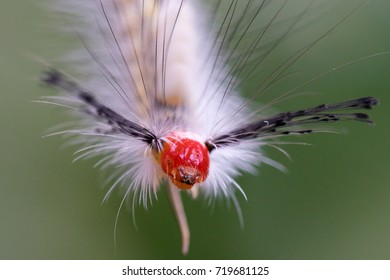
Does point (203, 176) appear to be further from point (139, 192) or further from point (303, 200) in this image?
point (303, 200)

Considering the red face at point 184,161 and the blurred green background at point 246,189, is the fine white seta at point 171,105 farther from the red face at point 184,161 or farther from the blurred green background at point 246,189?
the blurred green background at point 246,189

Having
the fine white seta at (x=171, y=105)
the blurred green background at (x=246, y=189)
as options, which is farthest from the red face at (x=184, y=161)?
the blurred green background at (x=246, y=189)

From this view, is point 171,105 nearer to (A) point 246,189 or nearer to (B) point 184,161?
(B) point 184,161

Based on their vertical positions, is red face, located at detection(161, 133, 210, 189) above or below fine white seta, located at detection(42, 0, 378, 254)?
below

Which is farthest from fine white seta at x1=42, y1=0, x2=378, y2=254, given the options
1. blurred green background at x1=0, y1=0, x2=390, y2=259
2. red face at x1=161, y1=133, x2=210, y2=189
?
blurred green background at x1=0, y1=0, x2=390, y2=259

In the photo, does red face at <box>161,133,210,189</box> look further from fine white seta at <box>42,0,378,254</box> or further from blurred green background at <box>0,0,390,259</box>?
blurred green background at <box>0,0,390,259</box>

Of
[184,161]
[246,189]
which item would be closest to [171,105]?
[184,161]

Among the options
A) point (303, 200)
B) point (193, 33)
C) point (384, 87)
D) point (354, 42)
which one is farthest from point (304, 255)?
point (193, 33)
